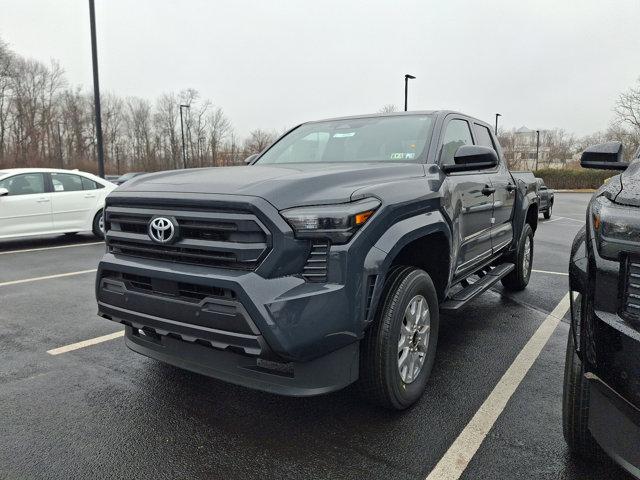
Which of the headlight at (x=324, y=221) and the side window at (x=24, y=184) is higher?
the side window at (x=24, y=184)

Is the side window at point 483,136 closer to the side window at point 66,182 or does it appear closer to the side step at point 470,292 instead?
the side step at point 470,292

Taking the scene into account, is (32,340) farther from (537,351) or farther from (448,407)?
(537,351)

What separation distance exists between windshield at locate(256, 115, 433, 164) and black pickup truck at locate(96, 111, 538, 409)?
0.20 m

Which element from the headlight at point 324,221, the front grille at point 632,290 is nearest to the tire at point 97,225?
the headlight at point 324,221

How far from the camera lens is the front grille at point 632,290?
176 cm

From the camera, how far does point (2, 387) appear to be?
3.35 metres

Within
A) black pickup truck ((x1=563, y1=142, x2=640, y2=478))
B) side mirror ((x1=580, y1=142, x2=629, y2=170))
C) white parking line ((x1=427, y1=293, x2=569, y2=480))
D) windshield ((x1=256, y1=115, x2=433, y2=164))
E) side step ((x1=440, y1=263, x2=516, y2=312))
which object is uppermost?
windshield ((x1=256, y1=115, x2=433, y2=164))

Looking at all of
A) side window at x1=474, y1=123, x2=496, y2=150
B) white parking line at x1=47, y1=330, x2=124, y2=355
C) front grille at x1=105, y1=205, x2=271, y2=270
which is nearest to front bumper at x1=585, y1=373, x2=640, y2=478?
front grille at x1=105, y1=205, x2=271, y2=270

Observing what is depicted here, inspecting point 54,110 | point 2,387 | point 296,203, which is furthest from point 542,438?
point 54,110

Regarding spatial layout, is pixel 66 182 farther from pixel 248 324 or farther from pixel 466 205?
pixel 248 324

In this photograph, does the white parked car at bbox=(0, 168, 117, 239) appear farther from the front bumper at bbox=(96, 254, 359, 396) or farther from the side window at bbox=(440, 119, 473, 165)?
the side window at bbox=(440, 119, 473, 165)

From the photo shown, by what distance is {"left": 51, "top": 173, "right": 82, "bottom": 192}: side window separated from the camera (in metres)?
9.84

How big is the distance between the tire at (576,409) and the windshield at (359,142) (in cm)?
173

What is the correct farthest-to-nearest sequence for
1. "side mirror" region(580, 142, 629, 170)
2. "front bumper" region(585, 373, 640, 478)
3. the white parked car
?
the white parked car, "side mirror" region(580, 142, 629, 170), "front bumper" region(585, 373, 640, 478)
